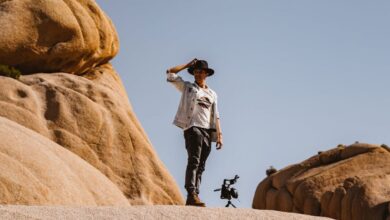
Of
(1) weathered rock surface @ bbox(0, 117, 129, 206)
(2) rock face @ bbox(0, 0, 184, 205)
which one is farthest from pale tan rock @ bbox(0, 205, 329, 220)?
(2) rock face @ bbox(0, 0, 184, 205)

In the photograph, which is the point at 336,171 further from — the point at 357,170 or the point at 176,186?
the point at 176,186

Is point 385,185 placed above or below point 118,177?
above

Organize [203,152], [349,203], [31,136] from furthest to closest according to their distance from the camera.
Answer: [349,203], [31,136], [203,152]

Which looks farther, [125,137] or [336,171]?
[336,171]

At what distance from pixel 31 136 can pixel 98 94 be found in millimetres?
12103

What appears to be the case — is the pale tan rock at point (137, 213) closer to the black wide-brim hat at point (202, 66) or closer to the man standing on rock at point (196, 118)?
the man standing on rock at point (196, 118)

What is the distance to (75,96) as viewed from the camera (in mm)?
27250

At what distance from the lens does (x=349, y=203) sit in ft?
103

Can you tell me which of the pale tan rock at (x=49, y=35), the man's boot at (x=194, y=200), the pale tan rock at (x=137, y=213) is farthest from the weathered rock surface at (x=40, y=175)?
the pale tan rock at (x=49, y=35)

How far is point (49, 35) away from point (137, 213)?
2028 cm

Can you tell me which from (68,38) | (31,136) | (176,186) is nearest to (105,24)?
(68,38)

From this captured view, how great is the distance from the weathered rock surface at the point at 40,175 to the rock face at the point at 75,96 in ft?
→ 25.7

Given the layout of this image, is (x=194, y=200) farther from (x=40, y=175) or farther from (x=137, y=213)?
(x=40, y=175)

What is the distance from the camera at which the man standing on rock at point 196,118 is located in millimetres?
12359
